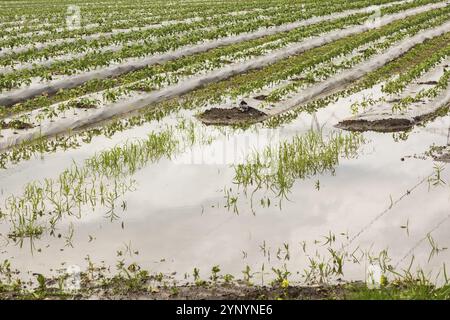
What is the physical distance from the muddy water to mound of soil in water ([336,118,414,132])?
139cm

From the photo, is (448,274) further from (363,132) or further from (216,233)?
(363,132)

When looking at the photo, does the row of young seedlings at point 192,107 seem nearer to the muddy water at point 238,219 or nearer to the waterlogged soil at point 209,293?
the muddy water at point 238,219

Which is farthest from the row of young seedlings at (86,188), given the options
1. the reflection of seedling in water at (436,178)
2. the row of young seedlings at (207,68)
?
the reflection of seedling in water at (436,178)

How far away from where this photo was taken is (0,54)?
20.5 meters

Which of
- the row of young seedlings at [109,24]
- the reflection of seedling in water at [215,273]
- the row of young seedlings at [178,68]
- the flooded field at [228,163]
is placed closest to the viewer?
the reflection of seedling in water at [215,273]

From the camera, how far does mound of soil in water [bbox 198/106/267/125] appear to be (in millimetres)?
13055

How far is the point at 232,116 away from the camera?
43.7ft

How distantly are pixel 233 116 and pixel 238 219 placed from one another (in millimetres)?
5898

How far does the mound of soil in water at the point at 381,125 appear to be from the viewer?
12.0 meters

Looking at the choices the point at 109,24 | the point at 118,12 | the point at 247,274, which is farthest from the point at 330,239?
the point at 118,12

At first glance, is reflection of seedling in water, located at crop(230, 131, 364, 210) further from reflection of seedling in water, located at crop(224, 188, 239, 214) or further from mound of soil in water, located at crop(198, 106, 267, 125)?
mound of soil in water, located at crop(198, 106, 267, 125)

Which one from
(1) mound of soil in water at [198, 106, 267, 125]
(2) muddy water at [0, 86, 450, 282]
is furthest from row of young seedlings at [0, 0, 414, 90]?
(2) muddy water at [0, 86, 450, 282]
